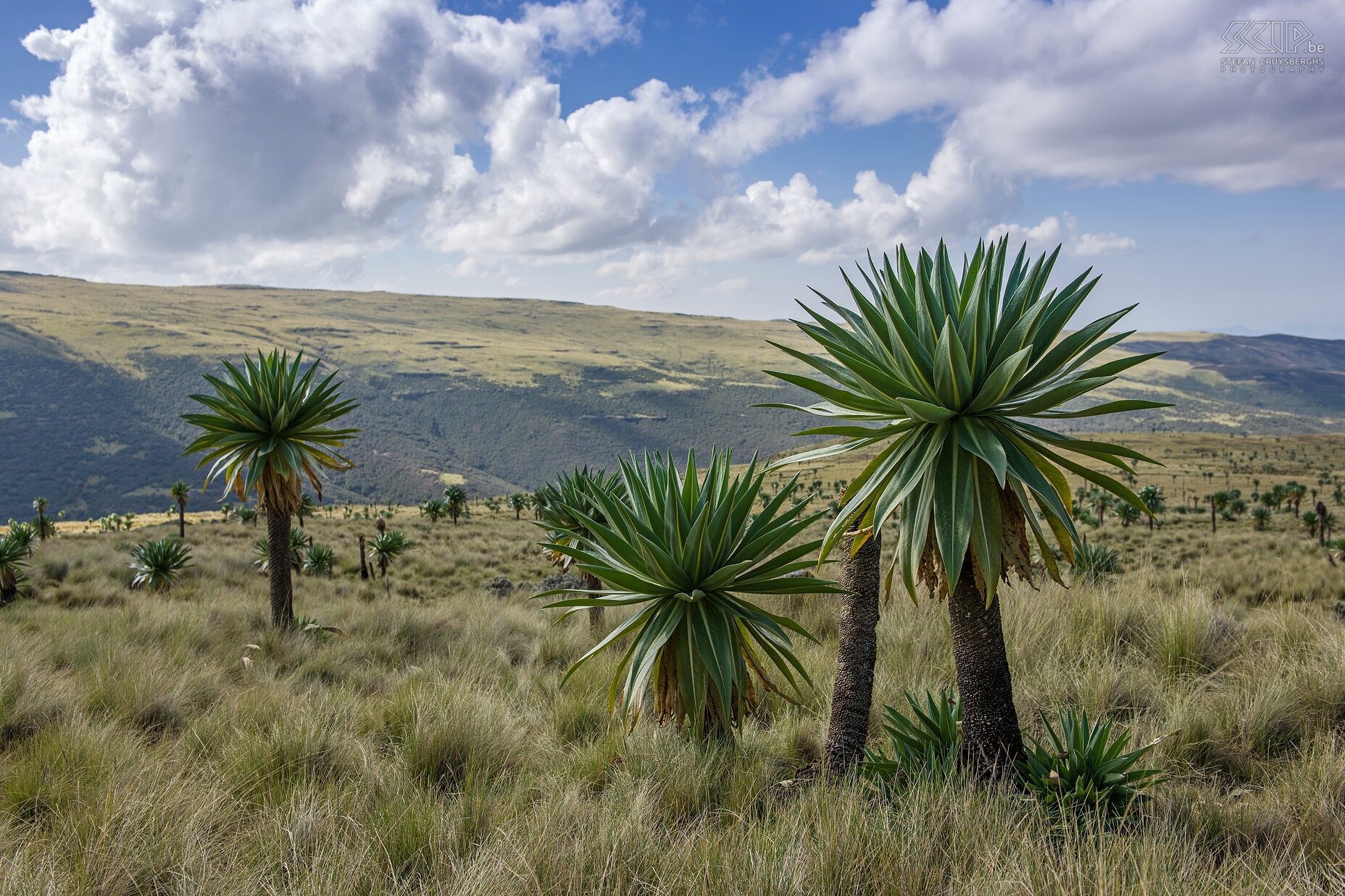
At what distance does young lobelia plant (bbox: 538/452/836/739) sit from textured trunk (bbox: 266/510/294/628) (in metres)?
7.40

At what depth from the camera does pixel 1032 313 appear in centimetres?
293

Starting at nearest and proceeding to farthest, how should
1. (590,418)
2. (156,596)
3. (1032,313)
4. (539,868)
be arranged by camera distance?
(539,868)
(1032,313)
(156,596)
(590,418)

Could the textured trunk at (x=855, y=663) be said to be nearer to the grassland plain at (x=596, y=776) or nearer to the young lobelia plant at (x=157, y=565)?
the grassland plain at (x=596, y=776)

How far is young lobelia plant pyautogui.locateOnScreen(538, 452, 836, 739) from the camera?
3.76m

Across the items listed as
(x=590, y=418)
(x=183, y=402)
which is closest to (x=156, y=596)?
(x=183, y=402)

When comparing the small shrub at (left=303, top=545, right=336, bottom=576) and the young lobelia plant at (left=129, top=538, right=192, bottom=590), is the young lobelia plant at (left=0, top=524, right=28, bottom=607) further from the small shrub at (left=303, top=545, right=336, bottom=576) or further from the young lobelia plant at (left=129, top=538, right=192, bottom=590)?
the small shrub at (left=303, top=545, right=336, bottom=576)

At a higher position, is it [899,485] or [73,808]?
[899,485]

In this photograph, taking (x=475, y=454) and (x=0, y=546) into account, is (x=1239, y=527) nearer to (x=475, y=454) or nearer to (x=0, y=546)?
(x=0, y=546)

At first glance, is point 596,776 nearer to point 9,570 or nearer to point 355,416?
point 9,570

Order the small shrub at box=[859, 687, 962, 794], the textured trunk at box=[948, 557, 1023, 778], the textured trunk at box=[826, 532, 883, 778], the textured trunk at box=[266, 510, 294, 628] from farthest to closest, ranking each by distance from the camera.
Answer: the textured trunk at box=[266, 510, 294, 628], the textured trunk at box=[826, 532, 883, 778], the small shrub at box=[859, 687, 962, 794], the textured trunk at box=[948, 557, 1023, 778]

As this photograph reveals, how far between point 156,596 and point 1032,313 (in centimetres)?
1534

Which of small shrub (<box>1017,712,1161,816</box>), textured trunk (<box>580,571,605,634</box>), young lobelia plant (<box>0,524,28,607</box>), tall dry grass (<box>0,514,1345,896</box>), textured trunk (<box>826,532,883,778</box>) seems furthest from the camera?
young lobelia plant (<box>0,524,28,607</box>)

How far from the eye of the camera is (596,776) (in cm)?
391

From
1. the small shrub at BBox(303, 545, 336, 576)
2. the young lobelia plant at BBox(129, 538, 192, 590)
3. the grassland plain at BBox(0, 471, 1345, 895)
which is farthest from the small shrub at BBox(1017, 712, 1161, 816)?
the small shrub at BBox(303, 545, 336, 576)
